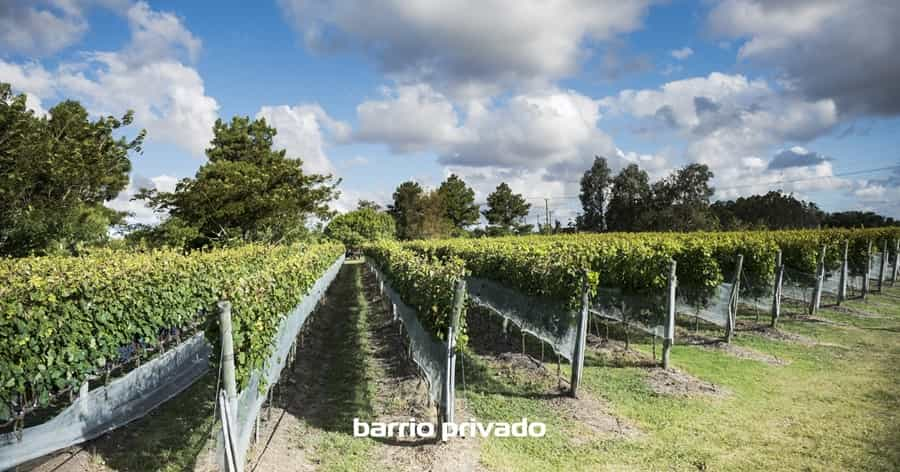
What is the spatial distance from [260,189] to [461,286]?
28.9 meters

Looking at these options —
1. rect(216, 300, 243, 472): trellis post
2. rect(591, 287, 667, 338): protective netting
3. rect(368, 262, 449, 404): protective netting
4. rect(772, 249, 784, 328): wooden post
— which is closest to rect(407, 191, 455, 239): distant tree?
rect(772, 249, 784, 328): wooden post

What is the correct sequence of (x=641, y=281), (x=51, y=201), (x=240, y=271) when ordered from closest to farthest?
(x=641, y=281) < (x=240, y=271) < (x=51, y=201)

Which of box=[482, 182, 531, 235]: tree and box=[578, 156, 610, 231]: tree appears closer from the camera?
box=[578, 156, 610, 231]: tree

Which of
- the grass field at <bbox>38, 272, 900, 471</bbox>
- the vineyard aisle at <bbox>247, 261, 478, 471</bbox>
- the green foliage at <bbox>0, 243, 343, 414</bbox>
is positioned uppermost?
the green foliage at <bbox>0, 243, 343, 414</bbox>

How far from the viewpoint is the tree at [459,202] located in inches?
3593

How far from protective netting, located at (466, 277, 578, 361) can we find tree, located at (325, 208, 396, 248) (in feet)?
195

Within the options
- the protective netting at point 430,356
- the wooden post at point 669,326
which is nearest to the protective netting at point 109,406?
the protective netting at point 430,356

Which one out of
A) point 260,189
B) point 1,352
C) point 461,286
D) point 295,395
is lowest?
point 295,395

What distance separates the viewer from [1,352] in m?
5.05

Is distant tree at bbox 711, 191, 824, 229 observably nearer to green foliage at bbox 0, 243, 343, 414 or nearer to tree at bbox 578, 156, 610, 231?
tree at bbox 578, 156, 610, 231

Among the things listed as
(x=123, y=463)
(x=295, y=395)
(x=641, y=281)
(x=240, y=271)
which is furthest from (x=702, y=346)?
(x=240, y=271)

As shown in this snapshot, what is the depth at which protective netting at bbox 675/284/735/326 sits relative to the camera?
1076 centimetres

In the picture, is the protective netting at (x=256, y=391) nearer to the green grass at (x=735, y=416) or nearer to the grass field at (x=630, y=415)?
the grass field at (x=630, y=415)

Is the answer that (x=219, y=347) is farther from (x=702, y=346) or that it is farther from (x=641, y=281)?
(x=702, y=346)
